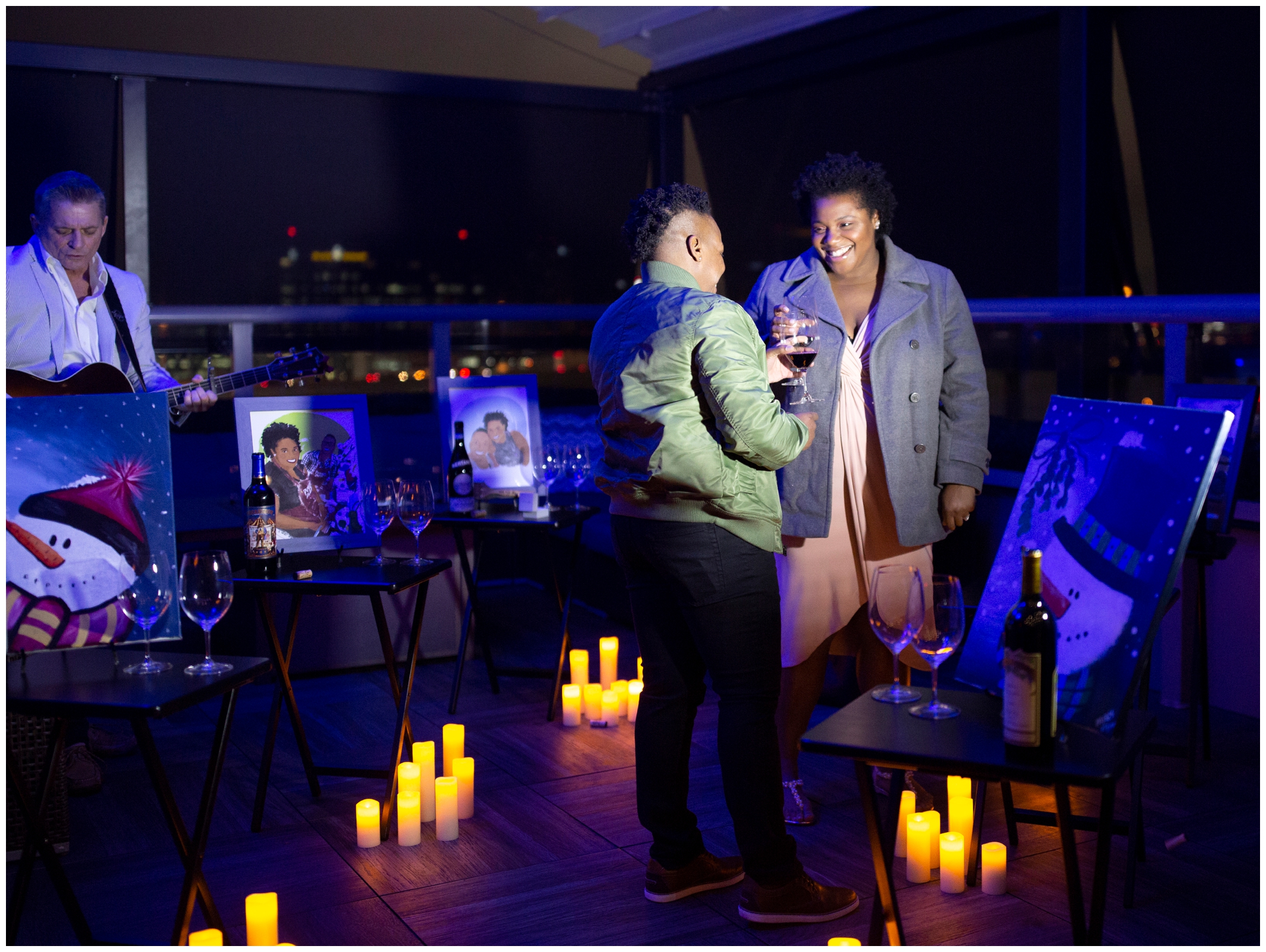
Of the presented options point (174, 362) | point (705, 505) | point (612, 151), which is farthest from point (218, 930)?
point (612, 151)

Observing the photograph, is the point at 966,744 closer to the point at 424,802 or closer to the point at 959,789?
the point at 959,789

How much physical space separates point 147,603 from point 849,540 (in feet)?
5.28

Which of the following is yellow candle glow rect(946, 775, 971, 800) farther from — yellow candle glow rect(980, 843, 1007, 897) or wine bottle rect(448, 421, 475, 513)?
wine bottle rect(448, 421, 475, 513)

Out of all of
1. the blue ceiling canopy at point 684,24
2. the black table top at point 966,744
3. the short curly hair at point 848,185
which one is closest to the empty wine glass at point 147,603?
the black table top at point 966,744

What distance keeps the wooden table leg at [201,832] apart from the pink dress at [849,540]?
137 centimetres

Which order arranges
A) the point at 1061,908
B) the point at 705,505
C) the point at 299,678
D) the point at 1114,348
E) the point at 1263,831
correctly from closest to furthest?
the point at 1263,831 → the point at 705,505 → the point at 1061,908 → the point at 299,678 → the point at 1114,348

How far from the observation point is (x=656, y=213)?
7.56ft

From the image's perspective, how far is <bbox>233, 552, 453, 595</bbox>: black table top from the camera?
279cm

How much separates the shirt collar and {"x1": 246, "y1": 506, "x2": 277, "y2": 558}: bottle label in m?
1.23

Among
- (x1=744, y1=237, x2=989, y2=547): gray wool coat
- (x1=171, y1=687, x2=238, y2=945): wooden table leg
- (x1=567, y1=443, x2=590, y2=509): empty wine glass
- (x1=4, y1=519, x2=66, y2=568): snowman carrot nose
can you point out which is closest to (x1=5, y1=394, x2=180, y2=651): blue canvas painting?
(x1=4, y1=519, x2=66, y2=568): snowman carrot nose

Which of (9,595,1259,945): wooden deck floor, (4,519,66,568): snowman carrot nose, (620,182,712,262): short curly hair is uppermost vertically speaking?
(620,182,712,262): short curly hair

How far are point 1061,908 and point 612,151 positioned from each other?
697 cm

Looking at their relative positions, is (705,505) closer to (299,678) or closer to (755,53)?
(299,678)

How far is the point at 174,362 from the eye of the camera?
5301mm
